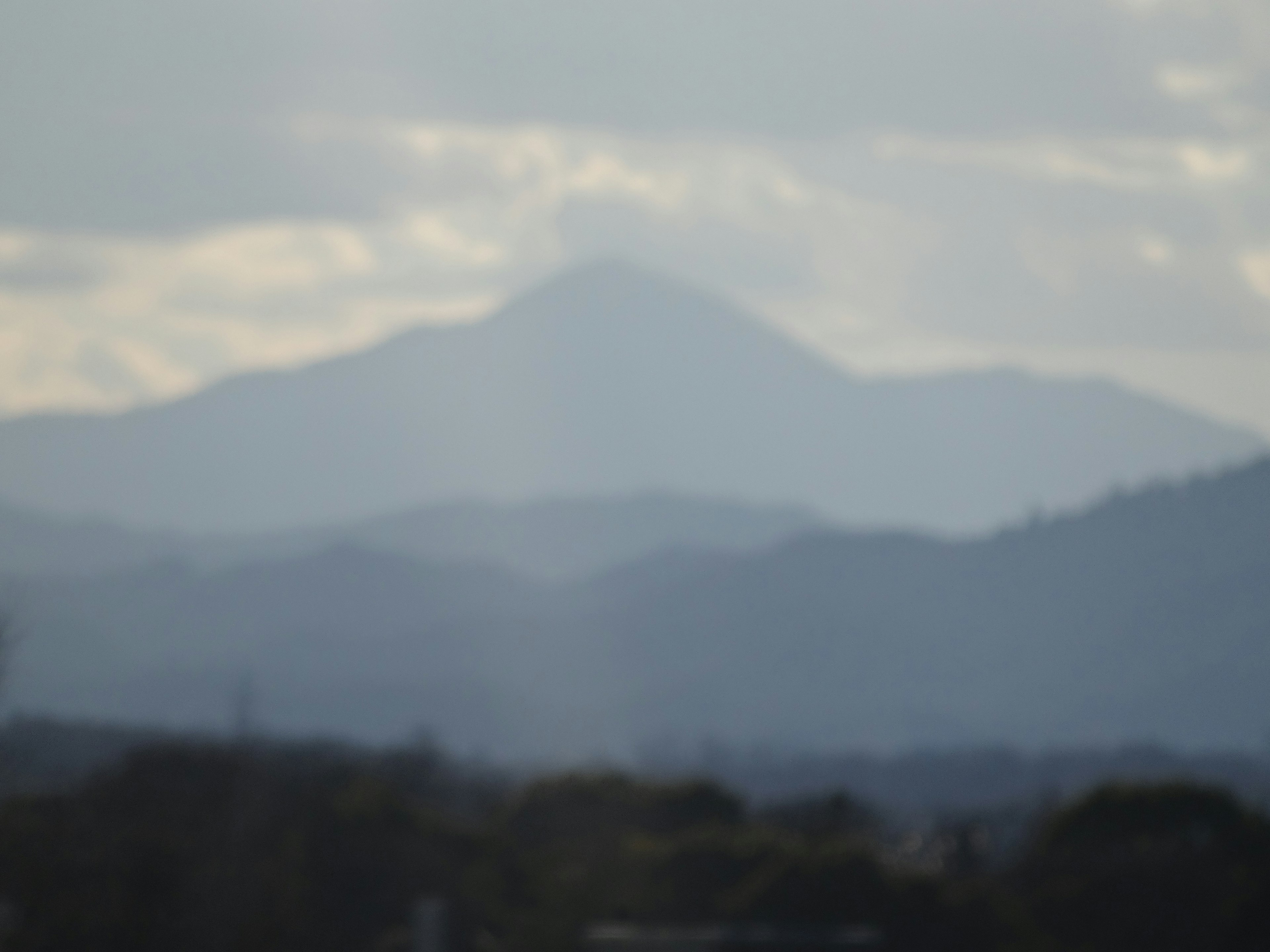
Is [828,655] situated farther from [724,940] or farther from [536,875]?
[724,940]

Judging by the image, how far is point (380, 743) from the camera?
148250 mm

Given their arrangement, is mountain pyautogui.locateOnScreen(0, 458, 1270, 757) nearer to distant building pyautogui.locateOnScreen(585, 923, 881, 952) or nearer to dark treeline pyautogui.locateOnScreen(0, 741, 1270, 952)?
dark treeline pyautogui.locateOnScreen(0, 741, 1270, 952)

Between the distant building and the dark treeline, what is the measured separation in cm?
89

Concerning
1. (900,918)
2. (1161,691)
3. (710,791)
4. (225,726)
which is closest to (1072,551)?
(1161,691)

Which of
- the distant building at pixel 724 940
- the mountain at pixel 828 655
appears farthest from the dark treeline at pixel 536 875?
the mountain at pixel 828 655

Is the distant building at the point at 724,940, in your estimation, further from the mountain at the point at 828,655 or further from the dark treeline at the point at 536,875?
the mountain at the point at 828,655

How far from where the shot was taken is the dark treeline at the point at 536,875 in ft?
63.8

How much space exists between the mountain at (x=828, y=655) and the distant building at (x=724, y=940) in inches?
4632

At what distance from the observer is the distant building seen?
46.5 feet

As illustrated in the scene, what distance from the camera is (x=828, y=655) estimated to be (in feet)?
547

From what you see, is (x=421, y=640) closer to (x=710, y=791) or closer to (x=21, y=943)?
(x=710, y=791)

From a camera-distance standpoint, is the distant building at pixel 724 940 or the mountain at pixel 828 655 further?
the mountain at pixel 828 655

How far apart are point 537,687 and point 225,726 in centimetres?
2932

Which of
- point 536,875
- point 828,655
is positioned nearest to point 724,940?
point 536,875
